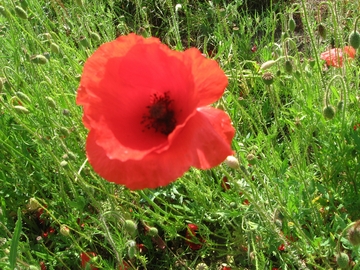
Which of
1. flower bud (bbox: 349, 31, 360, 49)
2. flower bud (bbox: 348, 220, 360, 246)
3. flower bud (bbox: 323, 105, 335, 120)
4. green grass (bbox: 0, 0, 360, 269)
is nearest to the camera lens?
flower bud (bbox: 348, 220, 360, 246)

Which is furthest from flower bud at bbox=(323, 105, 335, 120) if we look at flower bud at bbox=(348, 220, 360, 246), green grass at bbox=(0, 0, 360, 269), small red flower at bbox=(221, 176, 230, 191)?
small red flower at bbox=(221, 176, 230, 191)

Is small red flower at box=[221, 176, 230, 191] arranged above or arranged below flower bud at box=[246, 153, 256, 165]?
below

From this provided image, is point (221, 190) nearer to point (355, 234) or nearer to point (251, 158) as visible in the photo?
point (251, 158)

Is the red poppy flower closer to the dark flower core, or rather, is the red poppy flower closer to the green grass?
the dark flower core

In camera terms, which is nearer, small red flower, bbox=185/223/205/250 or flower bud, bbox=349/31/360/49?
flower bud, bbox=349/31/360/49

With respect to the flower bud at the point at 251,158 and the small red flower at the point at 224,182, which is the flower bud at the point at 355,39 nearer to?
the flower bud at the point at 251,158

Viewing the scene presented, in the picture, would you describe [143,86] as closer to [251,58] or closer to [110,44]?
[110,44]

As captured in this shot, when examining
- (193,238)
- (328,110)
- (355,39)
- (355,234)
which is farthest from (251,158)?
(193,238)
